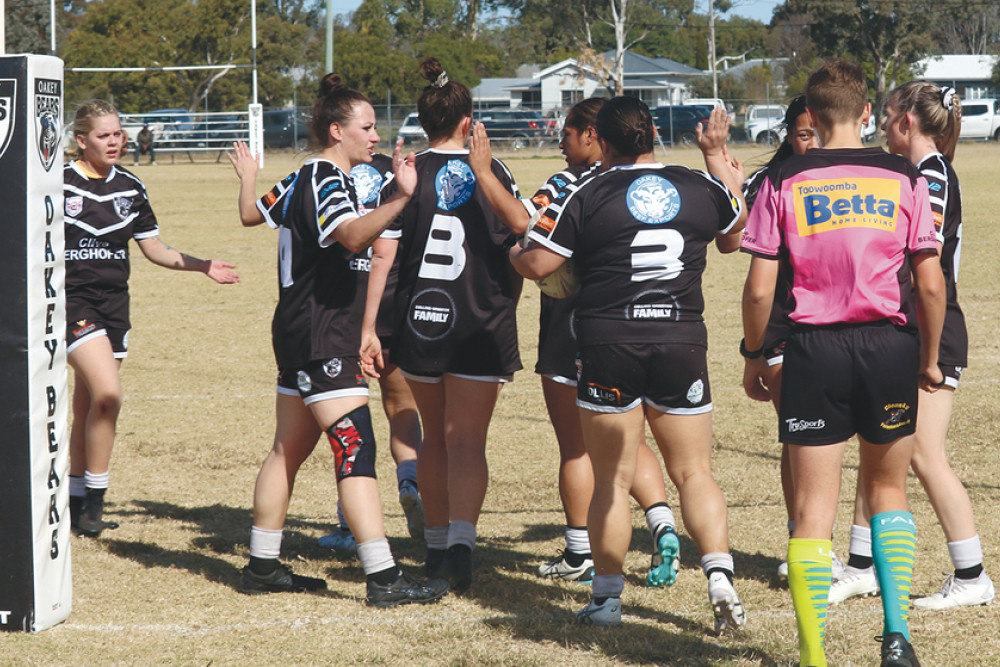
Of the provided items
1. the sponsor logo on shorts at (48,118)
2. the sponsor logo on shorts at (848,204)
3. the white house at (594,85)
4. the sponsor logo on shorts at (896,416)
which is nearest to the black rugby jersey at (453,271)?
the sponsor logo on shorts at (48,118)

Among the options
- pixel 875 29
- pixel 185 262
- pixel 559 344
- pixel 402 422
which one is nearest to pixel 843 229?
pixel 559 344

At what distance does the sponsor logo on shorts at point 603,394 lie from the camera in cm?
410

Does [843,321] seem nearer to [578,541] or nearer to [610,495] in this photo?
[610,495]

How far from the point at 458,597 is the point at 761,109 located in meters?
45.9

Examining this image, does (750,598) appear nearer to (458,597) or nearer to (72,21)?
(458,597)

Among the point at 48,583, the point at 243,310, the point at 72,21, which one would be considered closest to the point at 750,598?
the point at 48,583

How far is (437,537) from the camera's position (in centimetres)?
502

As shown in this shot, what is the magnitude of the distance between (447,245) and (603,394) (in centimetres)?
105

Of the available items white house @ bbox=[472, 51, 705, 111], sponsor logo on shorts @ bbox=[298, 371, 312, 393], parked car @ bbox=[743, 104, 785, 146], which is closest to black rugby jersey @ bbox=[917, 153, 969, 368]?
sponsor logo on shorts @ bbox=[298, 371, 312, 393]

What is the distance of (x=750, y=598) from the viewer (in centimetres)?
469

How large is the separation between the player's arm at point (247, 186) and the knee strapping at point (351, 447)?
901 mm

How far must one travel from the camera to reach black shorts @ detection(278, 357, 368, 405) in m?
4.62

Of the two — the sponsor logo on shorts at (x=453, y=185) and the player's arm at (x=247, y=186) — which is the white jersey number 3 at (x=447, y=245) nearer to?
the sponsor logo on shorts at (x=453, y=185)

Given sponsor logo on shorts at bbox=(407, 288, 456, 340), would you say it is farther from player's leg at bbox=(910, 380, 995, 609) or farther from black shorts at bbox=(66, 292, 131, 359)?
player's leg at bbox=(910, 380, 995, 609)
